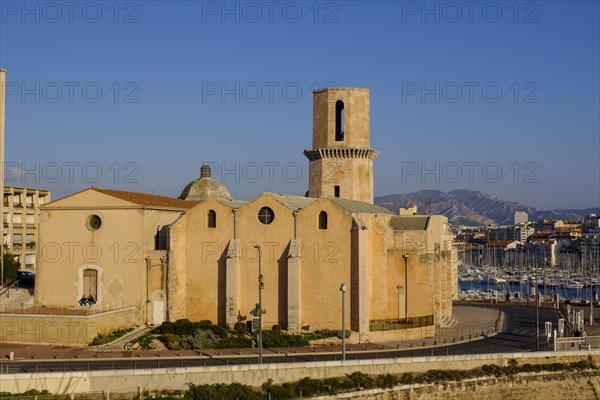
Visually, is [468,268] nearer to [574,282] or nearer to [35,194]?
[574,282]

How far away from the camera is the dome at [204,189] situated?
67.8m

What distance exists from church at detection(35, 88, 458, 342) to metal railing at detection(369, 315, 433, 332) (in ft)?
0.24

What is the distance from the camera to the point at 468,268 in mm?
193500

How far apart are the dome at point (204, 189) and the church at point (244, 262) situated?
11268mm

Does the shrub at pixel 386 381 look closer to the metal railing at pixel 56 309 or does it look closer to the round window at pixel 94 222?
the metal railing at pixel 56 309

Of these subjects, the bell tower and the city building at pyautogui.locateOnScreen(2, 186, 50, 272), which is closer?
the bell tower

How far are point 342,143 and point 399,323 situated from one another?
1604cm

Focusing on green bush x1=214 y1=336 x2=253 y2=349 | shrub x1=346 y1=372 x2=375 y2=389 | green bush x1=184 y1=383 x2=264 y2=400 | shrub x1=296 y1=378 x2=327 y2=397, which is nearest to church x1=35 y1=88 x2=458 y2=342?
green bush x1=214 y1=336 x2=253 y2=349

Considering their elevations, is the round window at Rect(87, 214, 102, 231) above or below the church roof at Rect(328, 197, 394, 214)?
below

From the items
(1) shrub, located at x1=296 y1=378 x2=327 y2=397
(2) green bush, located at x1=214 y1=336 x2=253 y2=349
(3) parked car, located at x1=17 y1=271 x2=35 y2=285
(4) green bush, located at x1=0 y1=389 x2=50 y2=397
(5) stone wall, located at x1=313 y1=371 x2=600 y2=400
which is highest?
(3) parked car, located at x1=17 y1=271 x2=35 y2=285

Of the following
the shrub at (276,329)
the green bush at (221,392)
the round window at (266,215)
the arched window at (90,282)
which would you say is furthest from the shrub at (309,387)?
the arched window at (90,282)

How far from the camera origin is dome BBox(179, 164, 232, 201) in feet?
222

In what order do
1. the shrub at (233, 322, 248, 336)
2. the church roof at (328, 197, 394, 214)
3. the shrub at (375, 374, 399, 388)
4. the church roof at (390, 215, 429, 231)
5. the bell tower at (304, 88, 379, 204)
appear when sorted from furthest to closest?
the bell tower at (304, 88, 379, 204) < the church roof at (390, 215, 429, 231) < the church roof at (328, 197, 394, 214) < the shrub at (233, 322, 248, 336) < the shrub at (375, 374, 399, 388)

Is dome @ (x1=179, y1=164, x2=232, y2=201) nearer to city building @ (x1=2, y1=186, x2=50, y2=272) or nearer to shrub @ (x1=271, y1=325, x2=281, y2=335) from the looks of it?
shrub @ (x1=271, y1=325, x2=281, y2=335)
